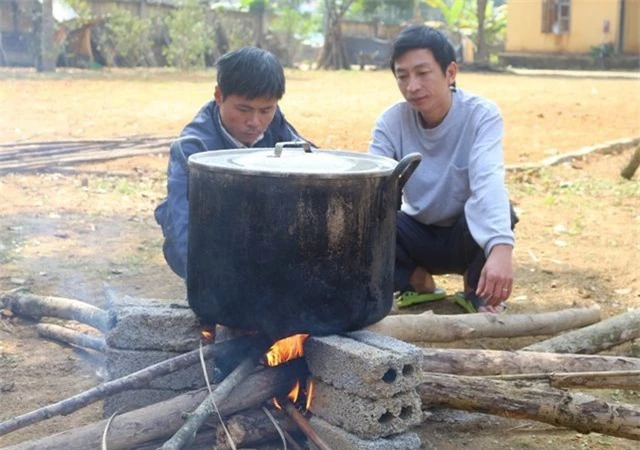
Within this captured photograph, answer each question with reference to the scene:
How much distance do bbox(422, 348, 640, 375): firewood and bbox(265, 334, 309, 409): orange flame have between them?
0.46 metres

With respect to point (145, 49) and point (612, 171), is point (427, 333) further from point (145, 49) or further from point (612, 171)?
point (145, 49)

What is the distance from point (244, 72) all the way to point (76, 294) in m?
1.87

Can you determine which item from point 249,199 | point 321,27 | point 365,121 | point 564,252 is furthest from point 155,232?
point 321,27

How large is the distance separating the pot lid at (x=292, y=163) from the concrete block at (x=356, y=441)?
76 cm

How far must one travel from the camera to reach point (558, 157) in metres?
9.49

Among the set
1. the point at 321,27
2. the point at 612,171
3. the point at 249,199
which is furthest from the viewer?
the point at 321,27

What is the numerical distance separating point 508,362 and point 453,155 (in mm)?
1296

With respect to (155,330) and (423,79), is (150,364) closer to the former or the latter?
(155,330)

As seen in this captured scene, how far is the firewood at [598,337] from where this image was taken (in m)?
3.70

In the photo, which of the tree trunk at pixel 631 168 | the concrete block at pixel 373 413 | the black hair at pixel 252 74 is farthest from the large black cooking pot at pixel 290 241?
the tree trunk at pixel 631 168

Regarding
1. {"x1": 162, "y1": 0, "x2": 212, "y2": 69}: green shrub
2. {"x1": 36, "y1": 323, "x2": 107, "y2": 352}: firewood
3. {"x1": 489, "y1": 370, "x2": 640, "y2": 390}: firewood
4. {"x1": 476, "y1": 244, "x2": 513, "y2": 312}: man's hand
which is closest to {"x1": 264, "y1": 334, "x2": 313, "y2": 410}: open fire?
{"x1": 489, "y1": 370, "x2": 640, "y2": 390}: firewood

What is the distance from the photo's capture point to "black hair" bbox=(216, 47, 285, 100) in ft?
10.7

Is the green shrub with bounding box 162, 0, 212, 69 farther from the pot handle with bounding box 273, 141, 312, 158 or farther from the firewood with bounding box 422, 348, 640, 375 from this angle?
the firewood with bounding box 422, 348, 640, 375

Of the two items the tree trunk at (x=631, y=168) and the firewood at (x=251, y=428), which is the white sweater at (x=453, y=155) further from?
the tree trunk at (x=631, y=168)
